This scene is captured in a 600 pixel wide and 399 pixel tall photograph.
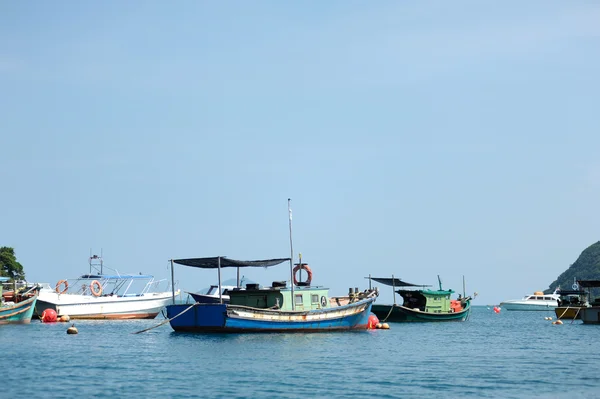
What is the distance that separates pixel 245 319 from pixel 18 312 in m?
22.6

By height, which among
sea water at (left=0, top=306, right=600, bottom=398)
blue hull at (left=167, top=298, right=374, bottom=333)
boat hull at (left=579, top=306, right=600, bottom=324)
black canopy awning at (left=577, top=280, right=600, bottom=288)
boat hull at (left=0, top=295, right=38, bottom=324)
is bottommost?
sea water at (left=0, top=306, right=600, bottom=398)

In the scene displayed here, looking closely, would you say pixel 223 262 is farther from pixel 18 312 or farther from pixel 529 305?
pixel 529 305

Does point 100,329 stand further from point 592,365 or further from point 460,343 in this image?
point 592,365

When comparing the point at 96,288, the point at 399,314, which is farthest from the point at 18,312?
the point at 399,314

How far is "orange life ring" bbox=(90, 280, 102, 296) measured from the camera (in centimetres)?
7788

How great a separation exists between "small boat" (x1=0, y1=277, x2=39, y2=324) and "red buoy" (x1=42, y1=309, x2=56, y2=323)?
23.4ft

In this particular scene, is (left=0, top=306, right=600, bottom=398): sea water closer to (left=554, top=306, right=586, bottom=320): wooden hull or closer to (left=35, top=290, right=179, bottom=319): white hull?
(left=35, top=290, right=179, bottom=319): white hull

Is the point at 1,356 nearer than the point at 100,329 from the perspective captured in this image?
Yes

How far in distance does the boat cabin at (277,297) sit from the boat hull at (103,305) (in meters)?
29.8

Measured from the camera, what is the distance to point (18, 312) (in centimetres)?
6188

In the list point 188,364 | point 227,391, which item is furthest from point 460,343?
point 227,391

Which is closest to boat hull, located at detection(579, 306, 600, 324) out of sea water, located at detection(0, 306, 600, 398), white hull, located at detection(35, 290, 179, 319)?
sea water, located at detection(0, 306, 600, 398)

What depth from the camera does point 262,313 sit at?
160 feet

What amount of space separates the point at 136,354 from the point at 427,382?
16279 millimetres
